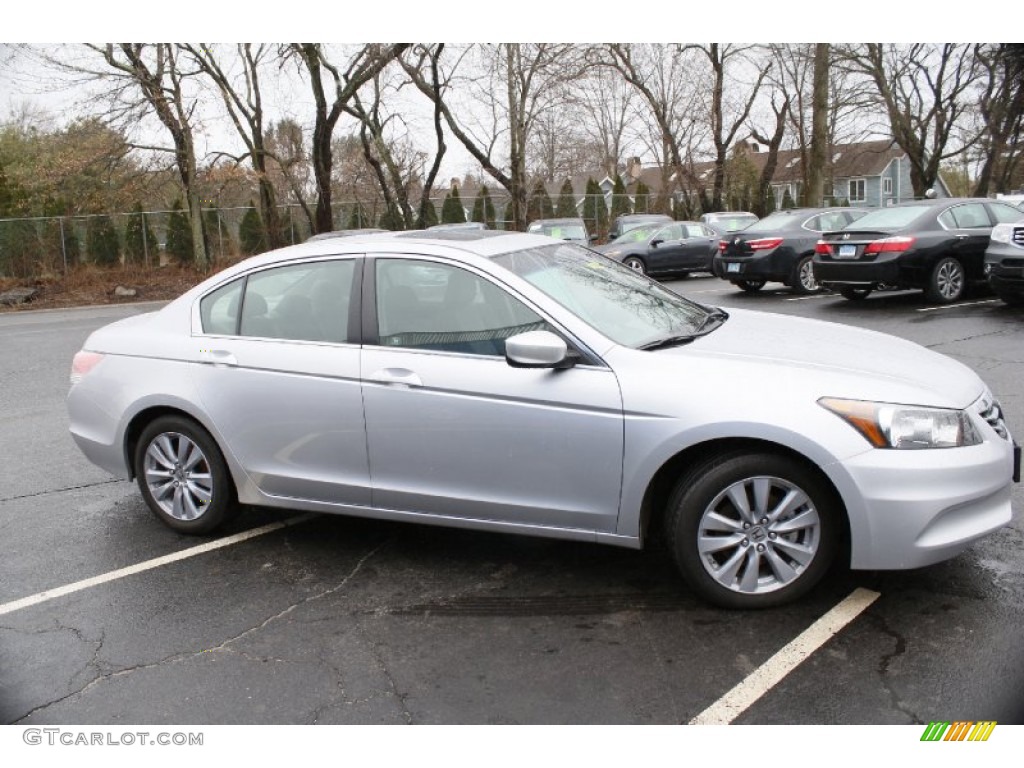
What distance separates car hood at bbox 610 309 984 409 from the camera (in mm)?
3617

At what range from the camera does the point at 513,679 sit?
3.31 metres

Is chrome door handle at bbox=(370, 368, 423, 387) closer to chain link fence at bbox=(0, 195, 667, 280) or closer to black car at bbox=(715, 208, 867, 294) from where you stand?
black car at bbox=(715, 208, 867, 294)

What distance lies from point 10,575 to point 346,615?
6.22 feet

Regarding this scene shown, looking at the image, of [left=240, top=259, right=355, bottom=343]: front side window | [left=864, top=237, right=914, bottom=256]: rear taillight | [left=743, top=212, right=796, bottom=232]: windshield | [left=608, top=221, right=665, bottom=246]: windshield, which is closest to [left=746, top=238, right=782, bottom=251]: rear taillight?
[left=743, top=212, right=796, bottom=232]: windshield

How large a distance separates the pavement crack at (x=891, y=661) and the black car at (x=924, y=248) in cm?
1000

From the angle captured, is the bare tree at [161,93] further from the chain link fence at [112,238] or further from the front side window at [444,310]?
the front side window at [444,310]

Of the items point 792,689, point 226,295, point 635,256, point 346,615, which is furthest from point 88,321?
point 792,689

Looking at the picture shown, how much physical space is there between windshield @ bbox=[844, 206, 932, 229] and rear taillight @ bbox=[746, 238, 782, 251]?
1.95m

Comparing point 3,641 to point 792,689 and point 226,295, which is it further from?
point 792,689

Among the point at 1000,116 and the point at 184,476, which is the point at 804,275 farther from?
the point at 1000,116

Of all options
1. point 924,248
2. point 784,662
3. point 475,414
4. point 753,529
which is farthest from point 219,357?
point 924,248

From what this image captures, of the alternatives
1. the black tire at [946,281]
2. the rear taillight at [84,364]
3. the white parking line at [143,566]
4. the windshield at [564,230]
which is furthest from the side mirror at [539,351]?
the windshield at [564,230]

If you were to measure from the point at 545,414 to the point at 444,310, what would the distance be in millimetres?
765

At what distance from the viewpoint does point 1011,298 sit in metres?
11.8
